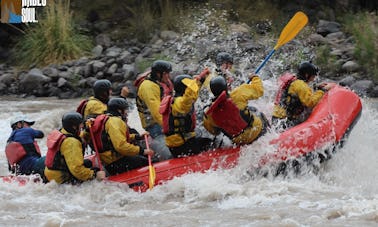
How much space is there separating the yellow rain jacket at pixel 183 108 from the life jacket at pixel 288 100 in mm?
1082

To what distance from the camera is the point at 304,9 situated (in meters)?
16.2

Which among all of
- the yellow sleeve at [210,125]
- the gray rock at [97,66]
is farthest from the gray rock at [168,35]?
the yellow sleeve at [210,125]

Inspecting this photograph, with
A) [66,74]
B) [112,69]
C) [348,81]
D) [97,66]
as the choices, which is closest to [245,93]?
[348,81]

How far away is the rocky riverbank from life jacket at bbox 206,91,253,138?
264 inches

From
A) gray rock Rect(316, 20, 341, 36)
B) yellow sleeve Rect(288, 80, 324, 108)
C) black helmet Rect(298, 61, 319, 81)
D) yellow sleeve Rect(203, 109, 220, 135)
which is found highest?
gray rock Rect(316, 20, 341, 36)

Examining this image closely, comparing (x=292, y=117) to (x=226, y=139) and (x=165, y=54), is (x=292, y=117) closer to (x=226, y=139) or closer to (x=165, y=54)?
(x=226, y=139)

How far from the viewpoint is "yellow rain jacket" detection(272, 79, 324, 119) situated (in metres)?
7.43

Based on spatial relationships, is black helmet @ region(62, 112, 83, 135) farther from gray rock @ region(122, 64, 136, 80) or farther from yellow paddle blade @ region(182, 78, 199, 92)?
gray rock @ region(122, 64, 136, 80)

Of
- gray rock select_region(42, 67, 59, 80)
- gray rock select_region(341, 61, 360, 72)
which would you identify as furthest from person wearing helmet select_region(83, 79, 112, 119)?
gray rock select_region(42, 67, 59, 80)

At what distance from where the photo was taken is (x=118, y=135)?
22.2 feet

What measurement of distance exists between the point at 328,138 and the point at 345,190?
645 millimetres

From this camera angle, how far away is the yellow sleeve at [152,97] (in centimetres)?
738

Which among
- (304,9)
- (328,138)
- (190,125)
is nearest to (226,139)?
(190,125)

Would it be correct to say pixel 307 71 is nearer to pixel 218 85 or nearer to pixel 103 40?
pixel 218 85
